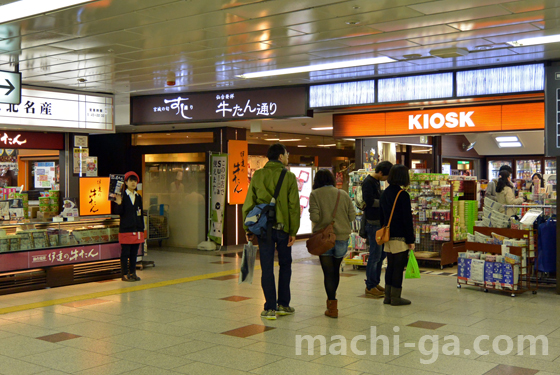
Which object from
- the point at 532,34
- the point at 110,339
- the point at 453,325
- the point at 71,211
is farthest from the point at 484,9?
the point at 71,211

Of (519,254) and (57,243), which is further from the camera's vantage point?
(57,243)

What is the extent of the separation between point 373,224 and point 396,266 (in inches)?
31.8

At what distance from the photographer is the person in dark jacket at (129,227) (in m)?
8.02

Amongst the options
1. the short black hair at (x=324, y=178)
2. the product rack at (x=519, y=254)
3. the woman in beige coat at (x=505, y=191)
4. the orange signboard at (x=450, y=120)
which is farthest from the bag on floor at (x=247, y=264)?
the woman in beige coat at (x=505, y=191)

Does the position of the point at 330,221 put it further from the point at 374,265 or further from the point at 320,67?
the point at 320,67

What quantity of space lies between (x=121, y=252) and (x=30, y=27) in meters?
3.50

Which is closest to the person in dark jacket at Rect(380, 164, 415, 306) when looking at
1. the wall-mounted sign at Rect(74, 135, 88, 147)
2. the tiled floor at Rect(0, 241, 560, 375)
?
the tiled floor at Rect(0, 241, 560, 375)

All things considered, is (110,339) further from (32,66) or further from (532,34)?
(532,34)

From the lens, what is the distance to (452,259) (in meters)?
8.98

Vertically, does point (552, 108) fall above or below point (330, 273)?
above

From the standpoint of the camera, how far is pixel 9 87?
6918 millimetres

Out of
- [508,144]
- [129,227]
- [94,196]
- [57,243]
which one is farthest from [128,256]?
[508,144]

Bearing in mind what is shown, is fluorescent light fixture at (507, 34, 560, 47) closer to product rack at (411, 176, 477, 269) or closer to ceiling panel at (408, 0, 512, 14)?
ceiling panel at (408, 0, 512, 14)

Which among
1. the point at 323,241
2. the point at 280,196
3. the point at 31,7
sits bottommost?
the point at 323,241
